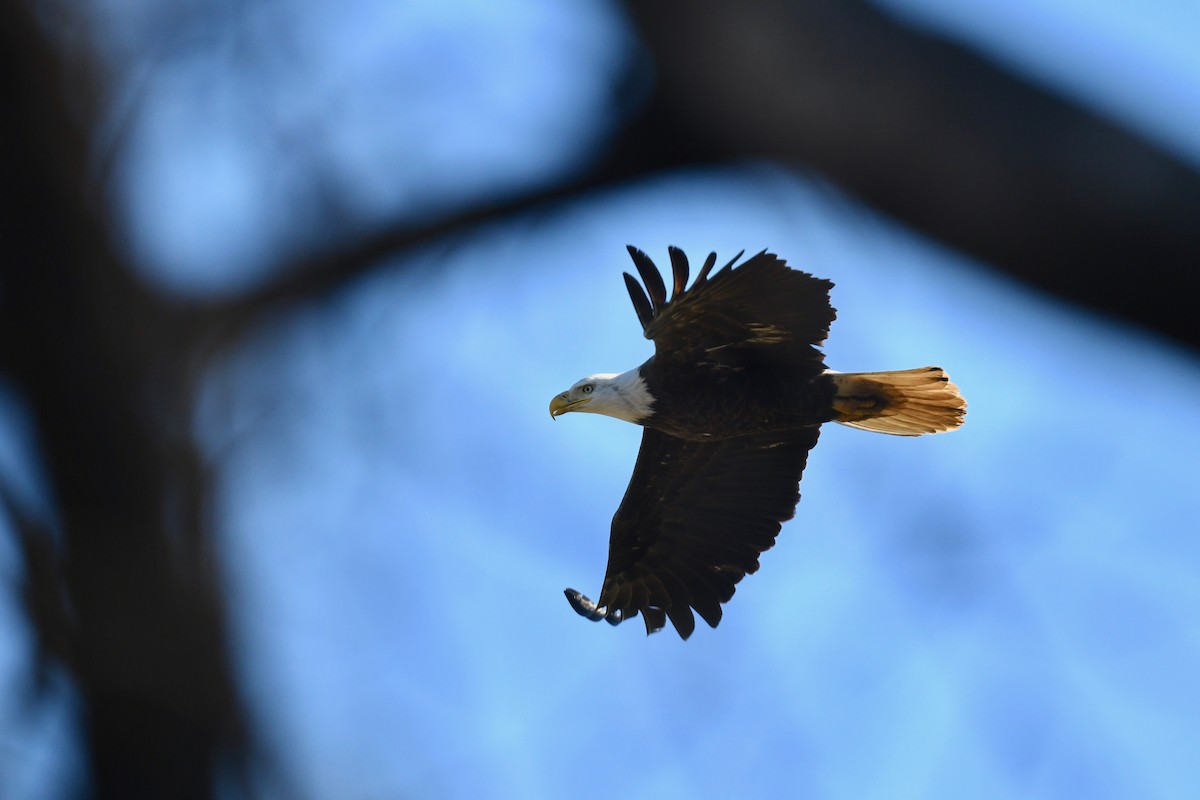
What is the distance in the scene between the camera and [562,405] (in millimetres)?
5918

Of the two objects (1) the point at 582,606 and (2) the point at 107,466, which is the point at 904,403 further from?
(2) the point at 107,466

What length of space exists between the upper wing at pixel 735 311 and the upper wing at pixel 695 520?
854 millimetres

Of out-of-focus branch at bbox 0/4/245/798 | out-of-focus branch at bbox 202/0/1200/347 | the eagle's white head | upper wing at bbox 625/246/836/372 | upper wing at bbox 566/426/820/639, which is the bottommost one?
upper wing at bbox 566/426/820/639

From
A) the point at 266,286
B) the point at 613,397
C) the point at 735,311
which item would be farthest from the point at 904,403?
the point at 266,286

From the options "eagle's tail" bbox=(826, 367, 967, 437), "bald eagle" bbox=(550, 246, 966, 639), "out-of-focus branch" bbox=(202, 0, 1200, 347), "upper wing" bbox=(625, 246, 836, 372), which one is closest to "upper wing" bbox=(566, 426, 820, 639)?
"bald eagle" bbox=(550, 246, 966, 639)

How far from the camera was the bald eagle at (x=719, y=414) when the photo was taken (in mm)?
4988

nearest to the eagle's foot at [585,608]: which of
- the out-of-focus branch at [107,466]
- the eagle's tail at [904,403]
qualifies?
the eagle's tail at [904,403]

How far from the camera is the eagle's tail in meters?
5.52

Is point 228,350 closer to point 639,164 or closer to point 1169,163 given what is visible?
point 639,164

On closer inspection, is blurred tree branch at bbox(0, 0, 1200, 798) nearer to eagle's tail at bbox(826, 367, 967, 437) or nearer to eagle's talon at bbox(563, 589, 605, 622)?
eagle's talon at bbox(563, 589, 605, 622)

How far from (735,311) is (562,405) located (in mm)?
1282

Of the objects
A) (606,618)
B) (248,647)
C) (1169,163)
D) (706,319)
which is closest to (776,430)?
(706,319)

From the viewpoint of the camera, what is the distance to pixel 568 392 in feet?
19.4

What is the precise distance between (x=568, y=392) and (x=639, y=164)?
202 inches
